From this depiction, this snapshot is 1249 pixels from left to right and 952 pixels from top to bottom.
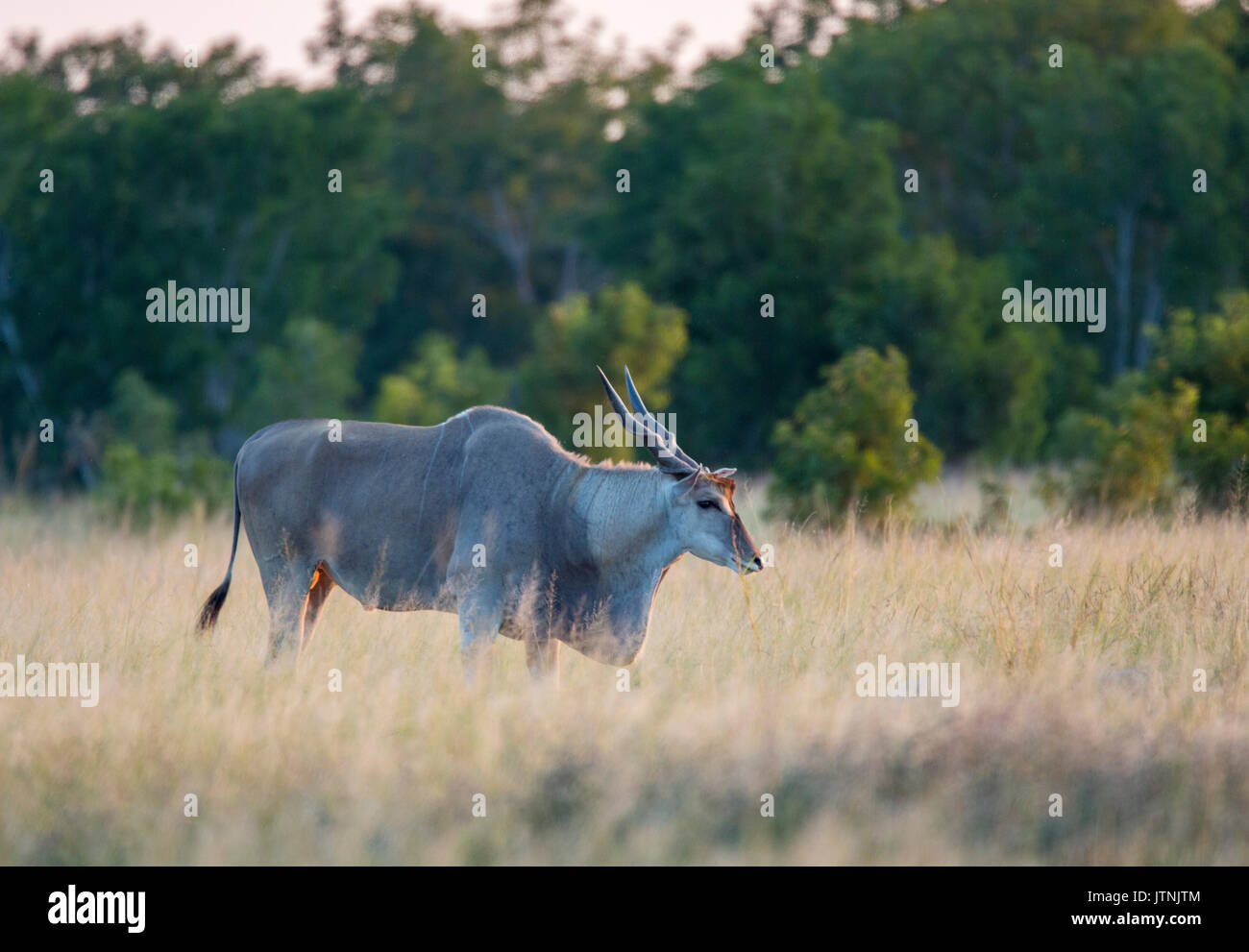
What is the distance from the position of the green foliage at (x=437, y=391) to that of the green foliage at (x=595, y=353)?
5.72 ft

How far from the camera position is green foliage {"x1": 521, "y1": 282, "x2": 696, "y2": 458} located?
21375 mm

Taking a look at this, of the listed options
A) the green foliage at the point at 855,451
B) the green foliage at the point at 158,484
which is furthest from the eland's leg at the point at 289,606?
the green foliage at the point at 158,484

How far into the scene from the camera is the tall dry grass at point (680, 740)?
205 inches

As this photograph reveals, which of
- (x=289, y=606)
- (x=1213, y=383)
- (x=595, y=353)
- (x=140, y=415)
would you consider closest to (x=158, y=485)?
(x=140, y=415)

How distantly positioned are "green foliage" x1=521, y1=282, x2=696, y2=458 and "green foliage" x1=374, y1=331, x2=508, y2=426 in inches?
68.6

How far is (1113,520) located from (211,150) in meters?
19.7

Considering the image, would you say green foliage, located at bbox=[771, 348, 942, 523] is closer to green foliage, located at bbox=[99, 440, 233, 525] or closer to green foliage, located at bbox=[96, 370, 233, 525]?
green foliage, located at bbox=[96, 370, 233, 525]

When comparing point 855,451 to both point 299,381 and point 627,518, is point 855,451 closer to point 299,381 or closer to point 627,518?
point 627,518

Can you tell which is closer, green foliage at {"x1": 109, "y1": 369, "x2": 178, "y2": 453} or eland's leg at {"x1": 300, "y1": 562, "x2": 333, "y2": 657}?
eland's leg at {"x1": 300, "y1": 562, "x2": 333, "y2": 657}

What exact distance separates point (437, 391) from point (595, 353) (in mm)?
3961

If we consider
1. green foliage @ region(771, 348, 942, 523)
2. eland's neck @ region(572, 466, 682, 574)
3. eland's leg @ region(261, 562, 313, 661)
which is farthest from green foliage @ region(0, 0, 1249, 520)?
eland's leg @ region(261, 562, 313, 661)

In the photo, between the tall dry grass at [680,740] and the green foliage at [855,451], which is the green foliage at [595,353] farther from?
the tall dry grass at [680,740]

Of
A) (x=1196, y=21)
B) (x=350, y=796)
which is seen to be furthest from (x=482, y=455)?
(x=1196, y=21)
